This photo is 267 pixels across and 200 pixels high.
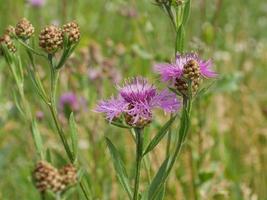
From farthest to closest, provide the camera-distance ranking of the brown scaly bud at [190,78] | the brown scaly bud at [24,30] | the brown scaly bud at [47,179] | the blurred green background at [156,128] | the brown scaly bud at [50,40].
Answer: the blurred green background at [156,128]
the brown scaly bud at [24,30]
the brown scaly bud at [50,40]
the brown scaly bud at [190,78]
the brown scaly bud at [47,179]

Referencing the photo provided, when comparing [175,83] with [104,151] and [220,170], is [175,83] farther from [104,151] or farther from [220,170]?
[220,170]

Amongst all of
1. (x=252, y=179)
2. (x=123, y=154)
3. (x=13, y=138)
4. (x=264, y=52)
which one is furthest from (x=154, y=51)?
(x=264, y=52)

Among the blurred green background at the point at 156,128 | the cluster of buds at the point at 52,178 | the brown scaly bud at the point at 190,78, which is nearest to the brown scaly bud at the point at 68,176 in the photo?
the cluster of buds at the point at 52,178

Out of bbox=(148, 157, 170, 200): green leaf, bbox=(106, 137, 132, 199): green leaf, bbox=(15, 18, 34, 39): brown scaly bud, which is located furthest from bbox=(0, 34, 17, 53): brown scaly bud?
bbox=(148, 157, 170, 200): green leaf

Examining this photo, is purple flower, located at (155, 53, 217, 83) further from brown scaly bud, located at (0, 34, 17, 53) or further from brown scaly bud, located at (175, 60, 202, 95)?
brown scaly bud, located at (0, 34, 17, 53)

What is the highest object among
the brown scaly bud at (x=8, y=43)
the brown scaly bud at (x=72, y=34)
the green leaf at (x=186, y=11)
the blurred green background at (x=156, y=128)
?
the green leaf at (x=186, y=11)

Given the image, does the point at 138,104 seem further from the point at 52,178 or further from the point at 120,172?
the point at 52,178

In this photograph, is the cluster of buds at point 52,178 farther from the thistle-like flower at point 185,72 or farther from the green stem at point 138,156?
the thistle-like flower at point 185,72
